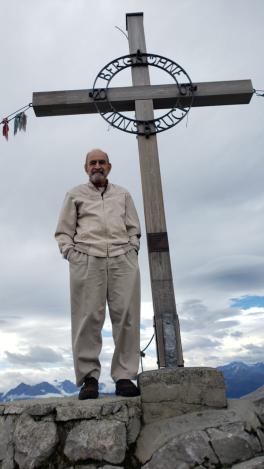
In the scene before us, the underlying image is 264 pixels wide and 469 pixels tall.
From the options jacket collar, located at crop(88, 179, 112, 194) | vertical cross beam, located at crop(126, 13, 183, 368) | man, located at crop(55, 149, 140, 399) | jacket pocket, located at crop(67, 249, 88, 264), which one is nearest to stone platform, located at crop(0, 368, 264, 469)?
man, located at crop(55, 149, 140, 399)

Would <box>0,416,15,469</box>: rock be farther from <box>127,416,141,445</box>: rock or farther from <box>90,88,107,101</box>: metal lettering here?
<box>90,88,107,101</box>: metal lettering

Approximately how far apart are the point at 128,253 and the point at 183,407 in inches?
54.6

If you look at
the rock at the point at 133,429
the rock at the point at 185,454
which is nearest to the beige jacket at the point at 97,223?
the rock at the point at 133,429

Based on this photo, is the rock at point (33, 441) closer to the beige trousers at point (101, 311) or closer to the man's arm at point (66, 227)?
the beige trousers at point (101, 311)

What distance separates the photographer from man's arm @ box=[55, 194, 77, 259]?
155 inches

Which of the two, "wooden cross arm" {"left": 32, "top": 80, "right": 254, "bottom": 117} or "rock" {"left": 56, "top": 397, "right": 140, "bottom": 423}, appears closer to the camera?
"rock" {"left": 56, "top": 397, "right": 140, "bottom": 423}

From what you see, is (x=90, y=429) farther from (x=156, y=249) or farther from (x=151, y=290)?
(x=156, y=249)

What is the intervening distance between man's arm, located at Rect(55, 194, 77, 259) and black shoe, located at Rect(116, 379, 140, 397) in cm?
120

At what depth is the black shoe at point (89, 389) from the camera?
12.1ft

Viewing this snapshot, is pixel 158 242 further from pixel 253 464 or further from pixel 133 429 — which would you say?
pixel 253 464

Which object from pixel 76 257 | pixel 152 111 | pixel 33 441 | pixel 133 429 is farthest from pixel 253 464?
pixel 152 111

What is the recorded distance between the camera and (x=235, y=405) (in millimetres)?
3697

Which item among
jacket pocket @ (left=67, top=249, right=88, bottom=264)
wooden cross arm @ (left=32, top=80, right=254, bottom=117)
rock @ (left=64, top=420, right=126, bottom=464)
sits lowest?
rock @ (left=64, top=420, right=126, bottom=464)

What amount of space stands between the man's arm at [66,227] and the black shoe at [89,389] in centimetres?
109
